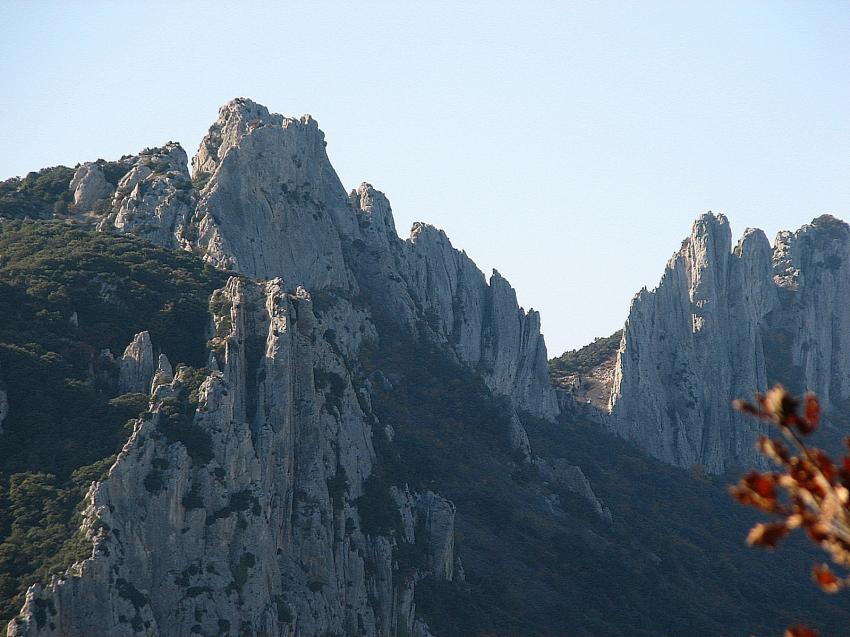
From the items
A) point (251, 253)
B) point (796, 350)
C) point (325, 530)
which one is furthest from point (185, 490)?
point (796, 350)

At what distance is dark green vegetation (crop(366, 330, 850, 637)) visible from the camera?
93.0m

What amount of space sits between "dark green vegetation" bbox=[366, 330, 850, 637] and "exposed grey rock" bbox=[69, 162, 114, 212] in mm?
28649

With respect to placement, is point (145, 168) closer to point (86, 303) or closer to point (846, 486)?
point (86, 303)

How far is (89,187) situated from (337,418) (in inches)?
1791

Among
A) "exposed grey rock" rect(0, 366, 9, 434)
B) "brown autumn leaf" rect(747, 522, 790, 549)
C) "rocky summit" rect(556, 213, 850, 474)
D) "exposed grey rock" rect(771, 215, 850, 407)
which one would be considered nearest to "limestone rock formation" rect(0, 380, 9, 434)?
"exposed grey rock" rect(0, 366, 9, 434)

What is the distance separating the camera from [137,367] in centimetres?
7919

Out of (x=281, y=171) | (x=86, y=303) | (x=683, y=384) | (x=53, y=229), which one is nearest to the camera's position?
(x=86, y=303)

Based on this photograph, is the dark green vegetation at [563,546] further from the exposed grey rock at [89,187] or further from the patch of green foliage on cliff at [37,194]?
the patch of green foliage on cliff at [37,194]

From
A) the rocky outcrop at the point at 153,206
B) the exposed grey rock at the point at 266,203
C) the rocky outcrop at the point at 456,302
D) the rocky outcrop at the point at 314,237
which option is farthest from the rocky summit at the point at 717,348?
the rocky outcrop at the point at 153,206

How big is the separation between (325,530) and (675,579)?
1567 inches

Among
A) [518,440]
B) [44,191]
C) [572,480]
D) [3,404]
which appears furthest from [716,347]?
[3,404]

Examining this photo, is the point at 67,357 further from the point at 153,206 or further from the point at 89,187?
the point at 89,187

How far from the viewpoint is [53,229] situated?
10288 cm

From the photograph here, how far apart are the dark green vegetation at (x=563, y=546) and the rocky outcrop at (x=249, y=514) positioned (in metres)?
5.94
